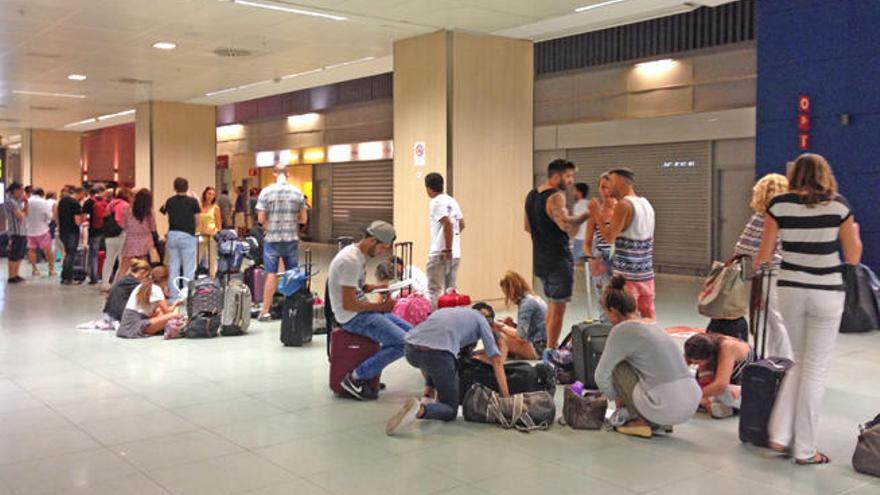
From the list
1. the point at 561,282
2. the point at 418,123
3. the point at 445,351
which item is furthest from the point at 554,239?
the point at 418,123

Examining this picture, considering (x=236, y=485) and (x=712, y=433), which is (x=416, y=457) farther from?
(x=712, y=433)

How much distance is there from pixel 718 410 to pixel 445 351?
73.0 inches

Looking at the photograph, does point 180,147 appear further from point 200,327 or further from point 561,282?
point 561,282

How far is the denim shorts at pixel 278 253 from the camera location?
9.31m

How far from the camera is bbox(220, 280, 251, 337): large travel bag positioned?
28.3 feet

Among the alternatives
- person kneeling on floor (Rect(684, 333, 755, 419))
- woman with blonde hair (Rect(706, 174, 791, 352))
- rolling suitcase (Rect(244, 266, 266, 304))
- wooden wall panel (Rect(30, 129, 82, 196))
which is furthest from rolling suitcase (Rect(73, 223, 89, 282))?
person kneeling on floor (Rect(684, 333, 755, 419))

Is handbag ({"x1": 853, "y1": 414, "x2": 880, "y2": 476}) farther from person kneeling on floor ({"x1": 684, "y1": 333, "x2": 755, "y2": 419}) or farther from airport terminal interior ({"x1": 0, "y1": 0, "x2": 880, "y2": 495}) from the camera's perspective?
person kneeling on floor ({"x1": 684, "y1": 333, "x2": 755, "y2": 419})

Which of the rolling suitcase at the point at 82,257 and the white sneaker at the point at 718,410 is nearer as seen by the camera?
the white sneaker at the point at 718,410

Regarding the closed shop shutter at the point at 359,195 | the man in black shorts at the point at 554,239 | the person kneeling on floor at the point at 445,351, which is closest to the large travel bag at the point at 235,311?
the man in black shorts at the point at 554,239

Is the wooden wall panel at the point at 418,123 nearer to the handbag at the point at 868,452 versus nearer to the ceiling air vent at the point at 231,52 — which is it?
the ceiling air vent at the point at 231,52

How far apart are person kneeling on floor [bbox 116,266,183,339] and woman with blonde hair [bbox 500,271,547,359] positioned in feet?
11.9

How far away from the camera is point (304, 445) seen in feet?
15.9

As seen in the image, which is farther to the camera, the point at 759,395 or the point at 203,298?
the point at 203,298

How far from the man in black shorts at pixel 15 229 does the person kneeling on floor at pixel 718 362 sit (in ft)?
40.5
